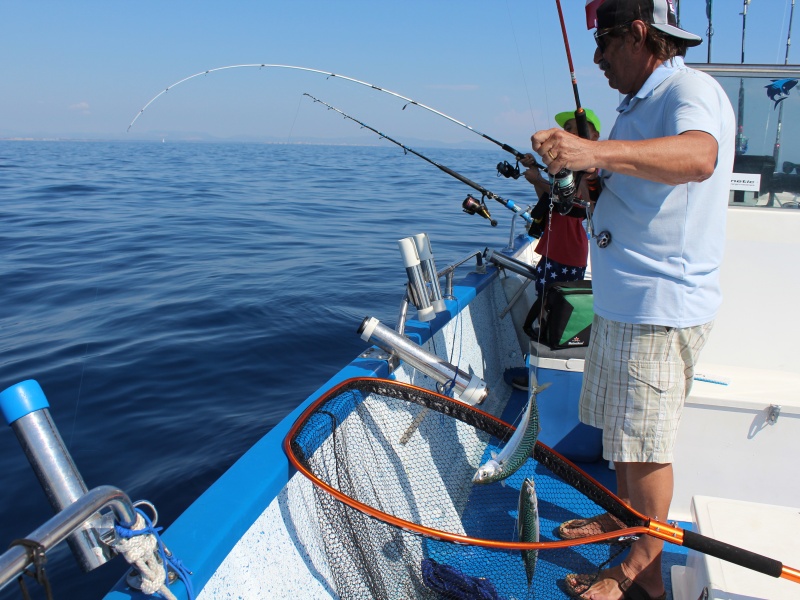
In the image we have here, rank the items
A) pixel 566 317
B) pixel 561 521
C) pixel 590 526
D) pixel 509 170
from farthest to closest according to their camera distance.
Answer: pixel 509 170 < pixel 566 317 < pixel 561 521 < pixel 590 526

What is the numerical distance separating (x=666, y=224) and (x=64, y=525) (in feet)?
4.88

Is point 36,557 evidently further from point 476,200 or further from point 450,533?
point 476,200

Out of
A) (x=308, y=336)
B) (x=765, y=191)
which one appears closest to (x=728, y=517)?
(x=765, y=191)

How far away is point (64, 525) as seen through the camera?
94cm

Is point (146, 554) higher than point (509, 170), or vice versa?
point (509, 170)

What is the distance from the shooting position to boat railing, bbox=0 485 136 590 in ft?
2.80

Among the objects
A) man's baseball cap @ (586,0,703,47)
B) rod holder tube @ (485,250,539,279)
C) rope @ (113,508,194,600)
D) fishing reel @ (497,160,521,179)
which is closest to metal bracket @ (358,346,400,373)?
rope @ (113,508,194,600)

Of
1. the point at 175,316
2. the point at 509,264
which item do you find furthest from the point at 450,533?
the point at 175,316

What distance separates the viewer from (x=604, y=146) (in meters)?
1.43

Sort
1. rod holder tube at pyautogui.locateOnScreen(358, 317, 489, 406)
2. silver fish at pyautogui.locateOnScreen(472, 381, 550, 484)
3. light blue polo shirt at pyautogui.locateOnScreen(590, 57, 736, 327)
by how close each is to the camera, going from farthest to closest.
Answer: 1. rod holder tube at pyautogui.locateOnScreen(358, 317, 489, 406)
2. silver fish at pyautogui.locateOnScreen(472, 381, 550, 484)
3. light blue polo shirt at pyautogui.locateOnScreen(590, 57, 736, 327)

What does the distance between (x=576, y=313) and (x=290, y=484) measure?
1.58 m

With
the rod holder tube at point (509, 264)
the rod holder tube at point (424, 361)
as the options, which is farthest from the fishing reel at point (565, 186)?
the rod holder tube at point (509, 264)

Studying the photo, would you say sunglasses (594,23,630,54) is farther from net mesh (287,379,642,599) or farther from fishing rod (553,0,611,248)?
net mesh (287,379,642,599)

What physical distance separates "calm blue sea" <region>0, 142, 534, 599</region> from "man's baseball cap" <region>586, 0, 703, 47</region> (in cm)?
151
